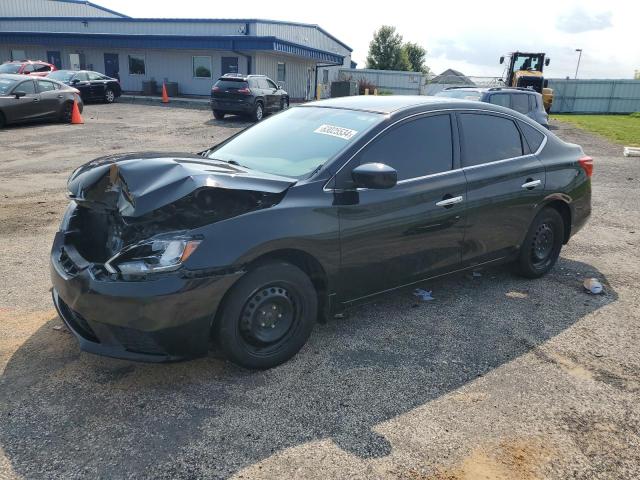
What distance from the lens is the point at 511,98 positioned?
14664 millimetres

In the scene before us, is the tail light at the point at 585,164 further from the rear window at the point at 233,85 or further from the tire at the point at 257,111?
the rear window at the point at 233,85

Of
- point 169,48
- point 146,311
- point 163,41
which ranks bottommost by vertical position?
point 146,311

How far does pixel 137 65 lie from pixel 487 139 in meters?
31.1

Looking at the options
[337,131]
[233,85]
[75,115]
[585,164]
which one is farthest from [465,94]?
[75,115]

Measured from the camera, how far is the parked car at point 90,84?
22.5m

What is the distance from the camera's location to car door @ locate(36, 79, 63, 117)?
52.4 feet

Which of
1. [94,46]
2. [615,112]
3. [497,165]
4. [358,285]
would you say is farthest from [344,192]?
[615,112]

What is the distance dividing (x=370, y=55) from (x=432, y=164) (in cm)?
7655

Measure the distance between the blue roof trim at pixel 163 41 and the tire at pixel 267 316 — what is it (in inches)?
1037

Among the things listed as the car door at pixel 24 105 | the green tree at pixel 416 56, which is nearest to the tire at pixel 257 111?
the car door at pixel 24 105

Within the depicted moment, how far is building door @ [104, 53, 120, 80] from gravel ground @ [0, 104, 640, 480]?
30211mm

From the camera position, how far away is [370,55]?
7600cm

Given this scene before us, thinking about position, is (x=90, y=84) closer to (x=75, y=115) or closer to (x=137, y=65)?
(x=75, y=115)

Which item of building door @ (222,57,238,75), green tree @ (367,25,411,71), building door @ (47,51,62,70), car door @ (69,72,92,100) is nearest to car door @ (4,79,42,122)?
car door @ (69,72,92,100)
